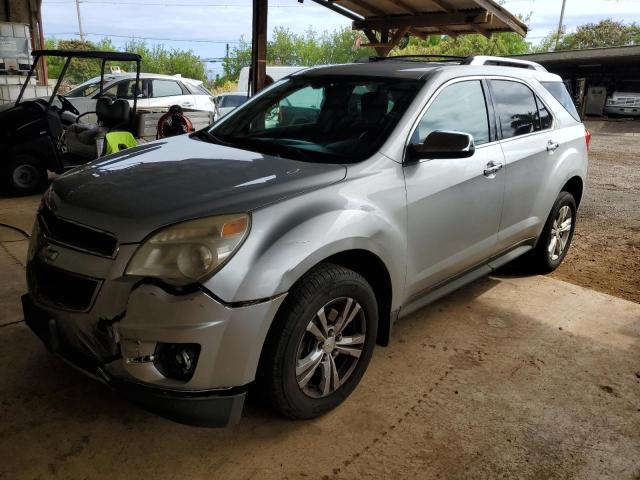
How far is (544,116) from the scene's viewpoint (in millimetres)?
4000

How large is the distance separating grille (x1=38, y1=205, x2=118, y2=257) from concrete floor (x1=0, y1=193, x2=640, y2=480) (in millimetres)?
831

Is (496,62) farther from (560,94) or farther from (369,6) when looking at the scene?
(369,6)

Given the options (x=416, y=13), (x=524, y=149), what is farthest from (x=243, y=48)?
(x=524, y=149)

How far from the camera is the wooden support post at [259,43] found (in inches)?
233

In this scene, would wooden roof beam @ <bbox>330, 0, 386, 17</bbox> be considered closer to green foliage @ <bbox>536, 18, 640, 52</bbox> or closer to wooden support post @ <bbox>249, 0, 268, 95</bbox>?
A: wooden support post @ <bbox>249, 0, 268, 95</bbox>

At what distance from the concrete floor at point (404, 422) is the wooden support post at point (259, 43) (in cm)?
382

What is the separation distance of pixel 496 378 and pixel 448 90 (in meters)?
1.66

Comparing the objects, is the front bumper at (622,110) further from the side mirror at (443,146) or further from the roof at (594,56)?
the side mirror at (443,146)

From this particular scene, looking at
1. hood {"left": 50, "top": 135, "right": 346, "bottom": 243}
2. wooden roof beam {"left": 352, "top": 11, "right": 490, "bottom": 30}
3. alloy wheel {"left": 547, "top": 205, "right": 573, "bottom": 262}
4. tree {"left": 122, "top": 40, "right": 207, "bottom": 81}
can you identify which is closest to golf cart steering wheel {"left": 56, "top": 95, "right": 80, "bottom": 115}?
wooden roof beam {"left": 352, "top": 11, "right": 490, "bottom": 30}

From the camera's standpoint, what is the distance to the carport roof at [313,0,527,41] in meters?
6.70

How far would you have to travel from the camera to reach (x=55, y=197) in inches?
97.6

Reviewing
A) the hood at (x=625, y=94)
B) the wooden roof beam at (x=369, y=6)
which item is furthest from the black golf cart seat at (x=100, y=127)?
the hood at (x=625, y=94)

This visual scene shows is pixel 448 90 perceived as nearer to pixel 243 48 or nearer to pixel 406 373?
pixel 406 373

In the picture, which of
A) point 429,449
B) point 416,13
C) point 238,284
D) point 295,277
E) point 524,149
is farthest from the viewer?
point 416,13
